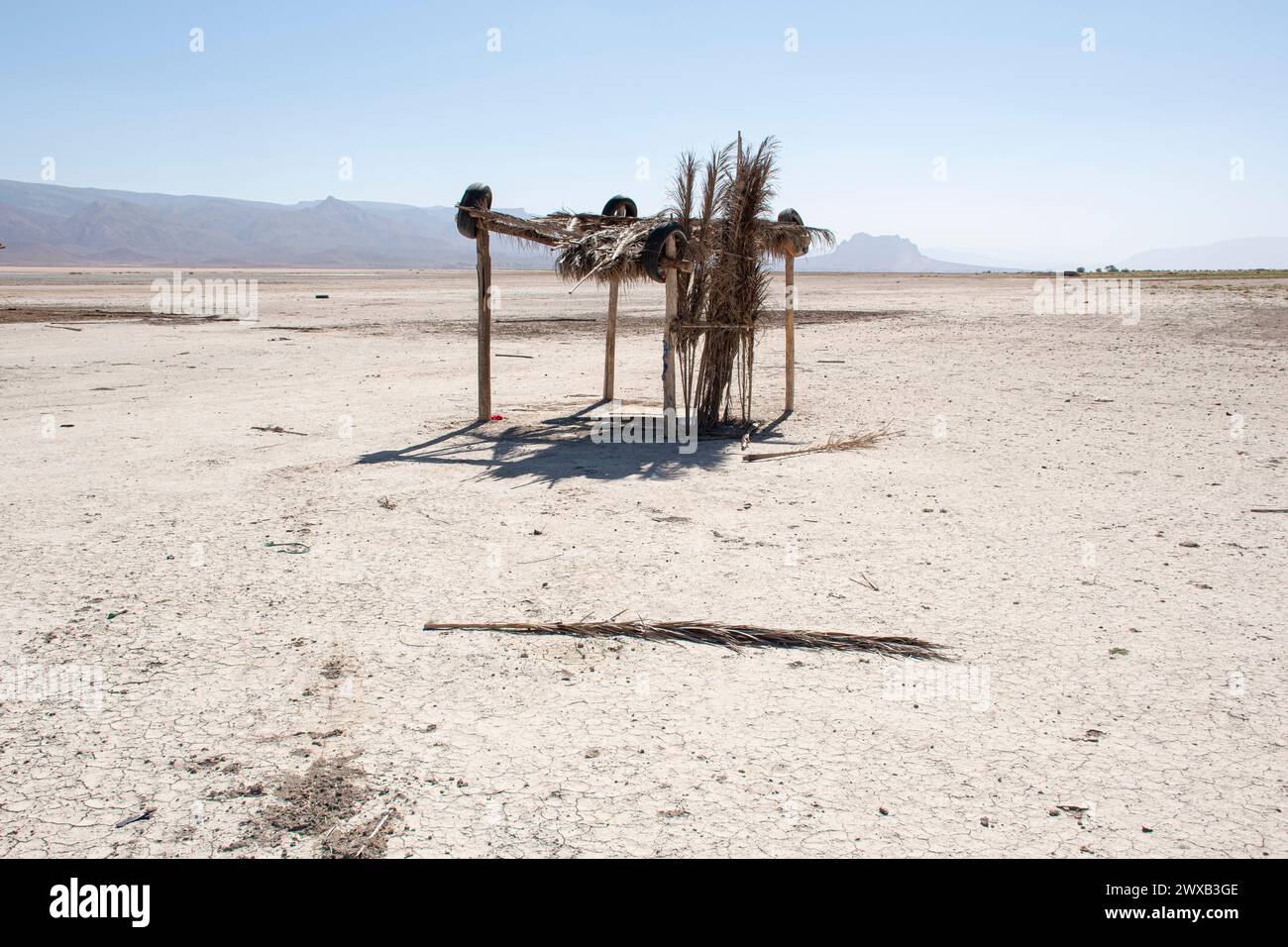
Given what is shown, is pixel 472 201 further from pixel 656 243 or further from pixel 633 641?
pixel 633 641

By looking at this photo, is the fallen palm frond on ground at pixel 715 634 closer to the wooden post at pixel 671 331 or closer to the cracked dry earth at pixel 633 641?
the cracked dry earth at pixel 633 641

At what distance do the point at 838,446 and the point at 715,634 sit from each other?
5.35 meters

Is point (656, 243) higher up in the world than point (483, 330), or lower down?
higher up

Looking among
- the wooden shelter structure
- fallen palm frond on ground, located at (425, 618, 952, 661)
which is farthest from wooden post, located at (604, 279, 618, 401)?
→ fallen palm frond on ground, located at (425, 618, 952, 661)

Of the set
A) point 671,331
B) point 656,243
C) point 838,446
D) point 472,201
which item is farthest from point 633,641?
point 472,201

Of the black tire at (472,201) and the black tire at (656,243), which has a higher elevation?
the black tire at (472,201)

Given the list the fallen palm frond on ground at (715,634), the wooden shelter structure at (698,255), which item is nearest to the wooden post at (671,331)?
the wooden shelter structure at (698,255)

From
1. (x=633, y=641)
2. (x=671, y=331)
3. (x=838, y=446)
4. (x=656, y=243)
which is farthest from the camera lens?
(x=671, y=331)

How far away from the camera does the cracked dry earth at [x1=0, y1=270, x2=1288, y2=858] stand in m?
3.40

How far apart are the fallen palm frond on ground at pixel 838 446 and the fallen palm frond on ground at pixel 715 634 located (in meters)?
4.71

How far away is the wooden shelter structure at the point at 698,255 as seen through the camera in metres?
10.9

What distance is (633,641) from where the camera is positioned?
5.02 meters

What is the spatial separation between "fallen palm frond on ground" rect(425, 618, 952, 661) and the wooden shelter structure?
599 centimetres
